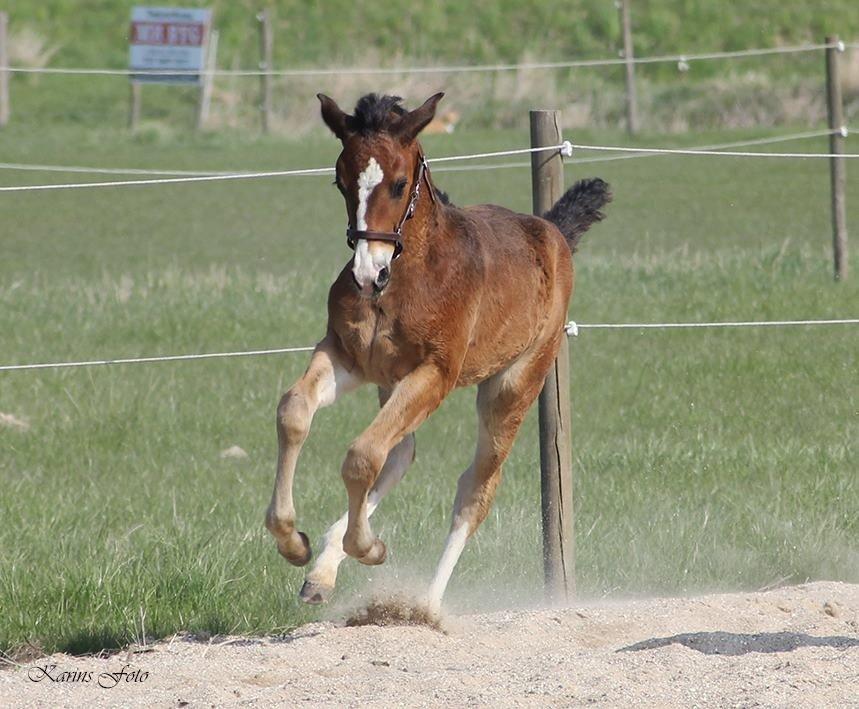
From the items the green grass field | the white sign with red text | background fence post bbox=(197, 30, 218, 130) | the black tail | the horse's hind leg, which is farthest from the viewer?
the white sign with red text

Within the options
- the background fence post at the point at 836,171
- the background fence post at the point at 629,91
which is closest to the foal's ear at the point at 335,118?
the background fence post at the point at 836,171

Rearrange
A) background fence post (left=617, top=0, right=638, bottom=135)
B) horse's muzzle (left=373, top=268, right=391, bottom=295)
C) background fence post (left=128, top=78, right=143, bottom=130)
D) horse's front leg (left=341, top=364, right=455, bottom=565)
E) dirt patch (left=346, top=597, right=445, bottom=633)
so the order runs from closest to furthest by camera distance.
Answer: horse's muzzle (left=373, top=268, right=391, bottom=295), horse's front leg (left=341, top=364, right=455, bottom=565), dirt patch (left=346, top=597, right=445, bottom=633), background fence post (left=617, top=0, right=638, bottom=135), background fence post (left=128, top=78, right=143, bottom=130)

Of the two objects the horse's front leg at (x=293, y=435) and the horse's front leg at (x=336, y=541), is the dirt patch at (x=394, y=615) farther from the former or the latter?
the horse's front leg at (x=293, y=435)

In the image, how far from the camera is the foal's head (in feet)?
15.5

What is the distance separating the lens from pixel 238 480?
846 centimetres

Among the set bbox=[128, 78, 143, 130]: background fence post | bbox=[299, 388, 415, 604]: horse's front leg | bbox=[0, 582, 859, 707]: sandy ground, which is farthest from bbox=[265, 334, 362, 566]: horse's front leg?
bbox=[128, 78, 143, 130]: background fence post

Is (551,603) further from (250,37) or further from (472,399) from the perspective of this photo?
(250,37)

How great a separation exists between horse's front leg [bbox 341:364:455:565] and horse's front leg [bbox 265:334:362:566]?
0.56ft

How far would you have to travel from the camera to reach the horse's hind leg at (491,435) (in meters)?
6.10

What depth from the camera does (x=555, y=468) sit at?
21.5 ft

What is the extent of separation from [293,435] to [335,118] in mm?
1021

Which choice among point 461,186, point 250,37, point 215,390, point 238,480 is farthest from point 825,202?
point 250,37

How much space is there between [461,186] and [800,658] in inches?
692

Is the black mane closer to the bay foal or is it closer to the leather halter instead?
the bay foal
